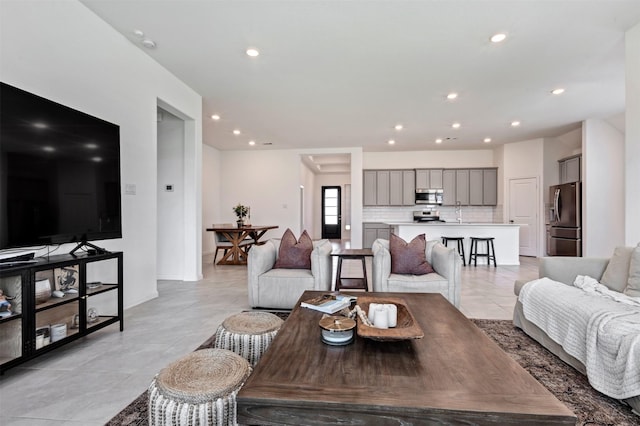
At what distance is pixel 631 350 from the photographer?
1.52 metres

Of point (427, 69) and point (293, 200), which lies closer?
point (427, 69)

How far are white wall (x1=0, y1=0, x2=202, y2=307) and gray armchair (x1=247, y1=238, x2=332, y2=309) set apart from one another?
1378mm

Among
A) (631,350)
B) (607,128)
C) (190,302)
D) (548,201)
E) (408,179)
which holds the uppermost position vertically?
(607,128)

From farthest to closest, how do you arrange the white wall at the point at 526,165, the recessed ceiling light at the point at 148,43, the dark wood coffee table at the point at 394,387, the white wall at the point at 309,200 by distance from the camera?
the white wall at the point at 309,200 < the white wall at the point at 526,165 < the recessed ceiling light at the point at 148,43 < the dark wood coffee table at the point at 394,387

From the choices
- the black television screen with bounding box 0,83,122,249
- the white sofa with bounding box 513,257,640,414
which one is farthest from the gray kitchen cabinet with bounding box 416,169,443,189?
the black television screen with bounding box 0,83,122,249

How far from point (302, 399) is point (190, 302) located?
119 inches

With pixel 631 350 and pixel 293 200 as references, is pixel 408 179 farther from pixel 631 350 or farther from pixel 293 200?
pixel 631 350

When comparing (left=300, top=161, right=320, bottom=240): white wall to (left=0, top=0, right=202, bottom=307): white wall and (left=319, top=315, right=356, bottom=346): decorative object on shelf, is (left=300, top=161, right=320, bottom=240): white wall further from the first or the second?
(left=319, top=315, right=356, bottom=346): decorative object on shelf

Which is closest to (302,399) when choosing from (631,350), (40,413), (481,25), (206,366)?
(206,366)

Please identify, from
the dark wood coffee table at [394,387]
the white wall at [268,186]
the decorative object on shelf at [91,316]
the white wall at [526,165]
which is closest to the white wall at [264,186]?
the white wall at [268,186]

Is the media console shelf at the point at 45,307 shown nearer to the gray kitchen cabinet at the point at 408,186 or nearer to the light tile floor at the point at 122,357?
the light tile floor at the point at 122,357

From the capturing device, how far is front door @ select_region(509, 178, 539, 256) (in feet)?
24.7

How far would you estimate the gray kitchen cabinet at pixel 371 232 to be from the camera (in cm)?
848

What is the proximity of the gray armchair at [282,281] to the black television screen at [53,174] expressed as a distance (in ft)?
4.42
